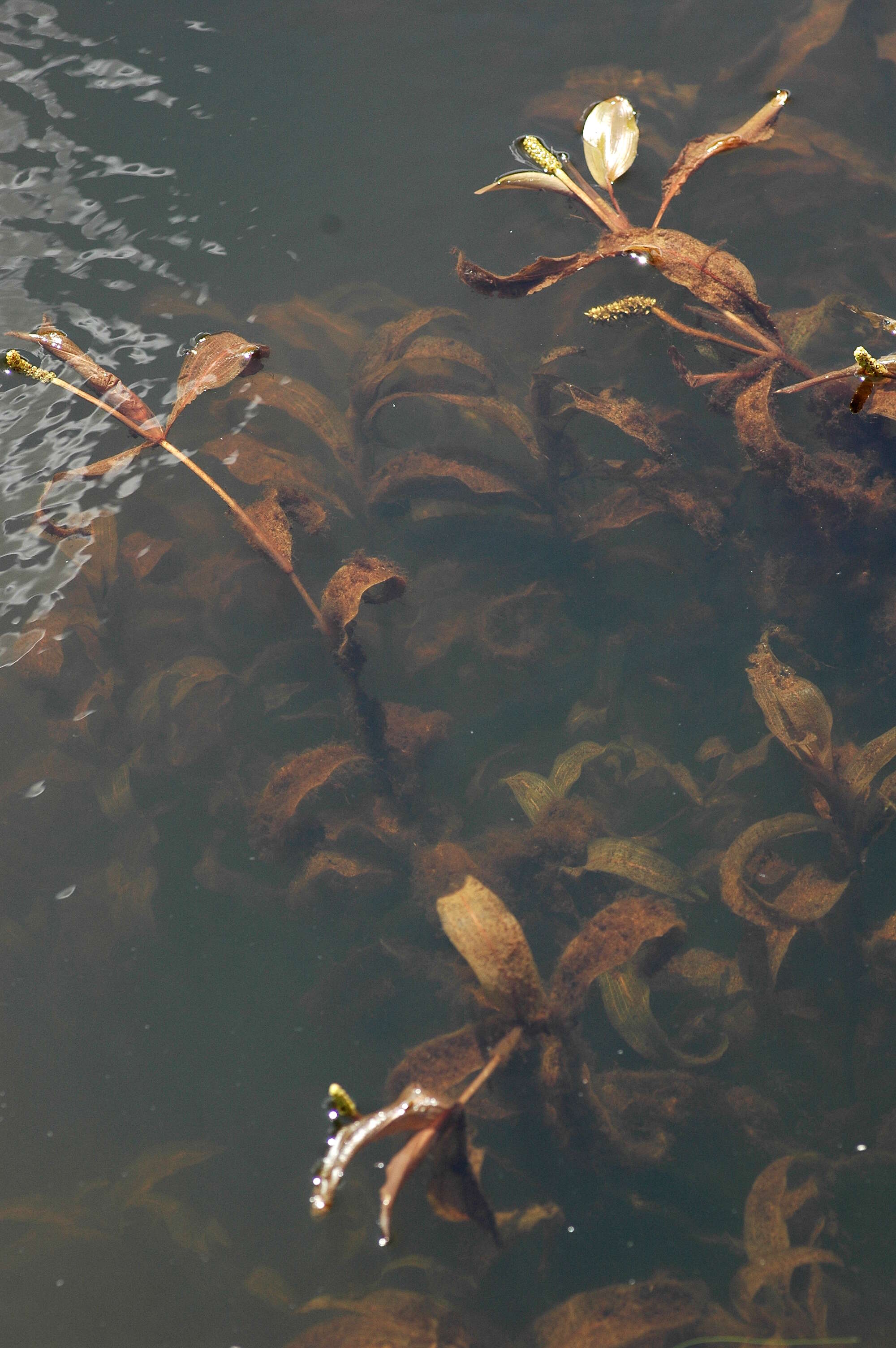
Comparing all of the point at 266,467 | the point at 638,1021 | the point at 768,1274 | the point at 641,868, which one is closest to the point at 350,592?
the point at 266,467

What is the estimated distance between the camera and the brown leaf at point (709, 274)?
93.3 inches

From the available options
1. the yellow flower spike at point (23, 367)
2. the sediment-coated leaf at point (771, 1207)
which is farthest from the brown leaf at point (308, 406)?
the sediment-coated leaf at point (771, 1207)

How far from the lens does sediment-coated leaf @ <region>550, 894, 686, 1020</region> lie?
2.04 m

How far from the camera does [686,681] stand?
2.68 meters

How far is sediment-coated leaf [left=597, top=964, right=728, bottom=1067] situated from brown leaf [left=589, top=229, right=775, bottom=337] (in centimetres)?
199

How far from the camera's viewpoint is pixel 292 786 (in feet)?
8.14

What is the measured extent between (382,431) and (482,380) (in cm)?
44

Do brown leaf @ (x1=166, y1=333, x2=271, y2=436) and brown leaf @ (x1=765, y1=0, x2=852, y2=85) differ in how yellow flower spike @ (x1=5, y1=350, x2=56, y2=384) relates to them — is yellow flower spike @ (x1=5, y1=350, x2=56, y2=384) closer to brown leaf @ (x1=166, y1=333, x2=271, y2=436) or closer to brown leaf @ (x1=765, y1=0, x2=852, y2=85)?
brown leaf @ (x1=166, y1=333, x2=271, y2=436)

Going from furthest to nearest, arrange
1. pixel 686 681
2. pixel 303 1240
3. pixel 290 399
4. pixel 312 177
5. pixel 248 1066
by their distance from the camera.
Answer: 1. pixel 312 177
2. pixel 290 399
3. pixel 686 681
4. pixel 248 1066
5. pixel 303 1240

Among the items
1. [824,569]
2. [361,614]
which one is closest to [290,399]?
[361,614]

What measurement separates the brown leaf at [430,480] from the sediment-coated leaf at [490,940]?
1.43m

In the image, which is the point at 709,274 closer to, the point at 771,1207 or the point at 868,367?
the point at 868,367

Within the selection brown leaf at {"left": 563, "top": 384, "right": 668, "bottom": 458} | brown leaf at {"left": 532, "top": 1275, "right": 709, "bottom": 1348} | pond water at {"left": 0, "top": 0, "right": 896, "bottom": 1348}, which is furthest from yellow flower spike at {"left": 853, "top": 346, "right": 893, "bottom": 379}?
brown leaf at {"left": 532, "top": 1275, "right": 709, "bottom": 1348}

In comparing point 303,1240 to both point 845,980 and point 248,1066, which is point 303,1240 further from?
point 845,980
